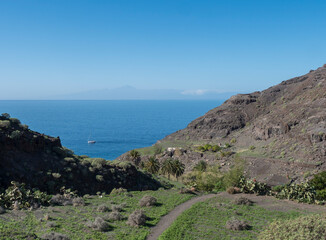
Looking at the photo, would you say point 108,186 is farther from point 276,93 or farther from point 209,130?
point 276,93

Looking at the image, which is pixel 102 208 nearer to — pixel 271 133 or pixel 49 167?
pixel 49 167

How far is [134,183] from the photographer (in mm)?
41625

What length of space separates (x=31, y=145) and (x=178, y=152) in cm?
4887

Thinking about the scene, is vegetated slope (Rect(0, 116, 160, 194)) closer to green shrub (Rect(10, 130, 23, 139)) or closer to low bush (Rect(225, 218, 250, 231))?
green shrub (Rect(10, 130, 23, 139))

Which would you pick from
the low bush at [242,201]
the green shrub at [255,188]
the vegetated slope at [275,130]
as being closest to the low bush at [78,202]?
the low bush at [242,201]

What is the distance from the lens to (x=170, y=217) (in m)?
25.5

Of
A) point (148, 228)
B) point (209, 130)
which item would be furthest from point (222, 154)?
point (148, 228)

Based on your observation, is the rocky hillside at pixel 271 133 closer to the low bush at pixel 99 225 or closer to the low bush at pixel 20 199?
the low bush at pixel 99 225

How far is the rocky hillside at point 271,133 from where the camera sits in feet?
197

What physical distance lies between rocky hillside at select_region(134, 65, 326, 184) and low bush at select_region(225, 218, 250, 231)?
110ft

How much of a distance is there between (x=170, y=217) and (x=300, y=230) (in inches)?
475

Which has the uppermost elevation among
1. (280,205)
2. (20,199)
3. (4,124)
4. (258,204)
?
(4,124)

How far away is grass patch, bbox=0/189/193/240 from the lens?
20703 mm

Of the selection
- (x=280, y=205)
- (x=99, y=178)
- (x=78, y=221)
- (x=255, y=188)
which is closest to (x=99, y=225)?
(x=78, y=221)
